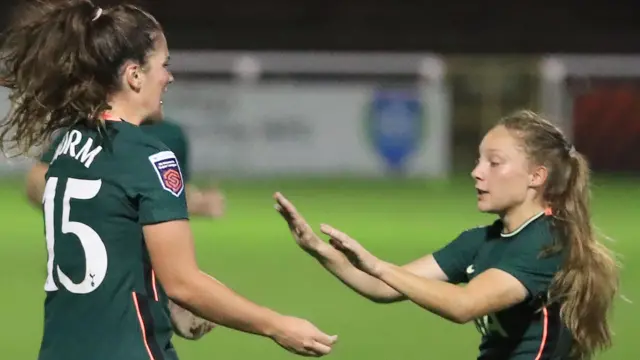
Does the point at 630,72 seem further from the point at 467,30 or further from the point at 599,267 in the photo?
the point at 599,267

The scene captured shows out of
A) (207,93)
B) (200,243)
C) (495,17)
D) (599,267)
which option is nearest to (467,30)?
(495,17)

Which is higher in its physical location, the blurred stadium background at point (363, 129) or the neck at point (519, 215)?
the neck at point (519, 215)

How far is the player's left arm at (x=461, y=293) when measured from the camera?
3.59 m

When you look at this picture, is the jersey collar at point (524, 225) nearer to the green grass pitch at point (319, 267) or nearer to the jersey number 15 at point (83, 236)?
the jersey number 15 at point (83, 236)

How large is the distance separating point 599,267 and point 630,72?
1651 centimetres

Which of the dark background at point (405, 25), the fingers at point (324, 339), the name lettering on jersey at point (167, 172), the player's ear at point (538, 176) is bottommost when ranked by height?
the dark background at point (405, 25)

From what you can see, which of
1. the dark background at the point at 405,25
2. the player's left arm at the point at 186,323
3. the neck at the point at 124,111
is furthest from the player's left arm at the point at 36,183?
the dark background at the point at 405,25

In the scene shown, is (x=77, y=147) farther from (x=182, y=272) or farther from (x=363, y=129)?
(x=363, y=129)

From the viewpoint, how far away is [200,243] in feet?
38.3

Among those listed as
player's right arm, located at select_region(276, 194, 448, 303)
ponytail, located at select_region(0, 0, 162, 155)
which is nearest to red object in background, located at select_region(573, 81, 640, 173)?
player's right arm, located at select_region(276, 194, 448, 303)

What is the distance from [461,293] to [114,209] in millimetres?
1146

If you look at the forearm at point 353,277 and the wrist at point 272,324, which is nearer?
the wrist at point 272,324

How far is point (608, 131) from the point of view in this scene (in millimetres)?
19359

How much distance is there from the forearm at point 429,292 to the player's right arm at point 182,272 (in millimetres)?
610
